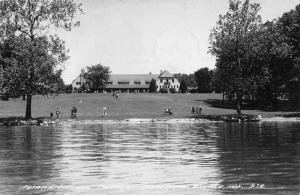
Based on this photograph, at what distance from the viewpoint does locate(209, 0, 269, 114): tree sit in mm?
73312

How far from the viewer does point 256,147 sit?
29594 millimetres

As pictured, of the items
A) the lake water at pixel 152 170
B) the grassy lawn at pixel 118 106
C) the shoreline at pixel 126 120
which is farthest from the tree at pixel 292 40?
the lake water at pixel 152 170

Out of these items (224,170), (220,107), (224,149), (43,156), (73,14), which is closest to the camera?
(224,170)

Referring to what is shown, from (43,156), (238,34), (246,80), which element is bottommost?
(43,156)

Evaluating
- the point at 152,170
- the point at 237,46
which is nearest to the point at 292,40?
the point at 237,46

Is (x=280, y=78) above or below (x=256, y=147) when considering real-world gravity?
above

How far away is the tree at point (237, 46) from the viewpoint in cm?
7331

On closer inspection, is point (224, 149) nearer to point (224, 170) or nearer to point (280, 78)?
point (224, 170)

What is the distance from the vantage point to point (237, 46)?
73812 millimetres

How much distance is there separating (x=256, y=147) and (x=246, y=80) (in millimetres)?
45707

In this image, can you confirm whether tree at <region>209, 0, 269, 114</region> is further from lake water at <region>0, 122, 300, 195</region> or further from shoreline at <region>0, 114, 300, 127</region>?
lake water at <region>0, 122, 300, 195</region>

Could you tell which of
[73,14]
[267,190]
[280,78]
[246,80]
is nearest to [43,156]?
[267,190]

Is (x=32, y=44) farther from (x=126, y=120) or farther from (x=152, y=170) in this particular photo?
(x=152, y=170)

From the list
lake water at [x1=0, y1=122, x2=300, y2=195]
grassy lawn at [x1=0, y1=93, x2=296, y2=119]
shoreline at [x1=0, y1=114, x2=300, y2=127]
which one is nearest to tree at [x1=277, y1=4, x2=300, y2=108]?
grassy lawn at [x1=0, y1=93, x2=296, y2=119]
